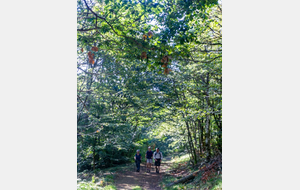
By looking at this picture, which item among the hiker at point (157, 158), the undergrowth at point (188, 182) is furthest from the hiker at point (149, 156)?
the undergrowth at point (188, 182)

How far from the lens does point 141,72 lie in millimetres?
2779

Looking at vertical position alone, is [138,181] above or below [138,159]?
below

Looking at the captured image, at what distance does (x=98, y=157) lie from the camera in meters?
3.68

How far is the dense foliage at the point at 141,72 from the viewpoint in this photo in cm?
219

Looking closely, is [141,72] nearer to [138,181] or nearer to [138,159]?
[138,181]

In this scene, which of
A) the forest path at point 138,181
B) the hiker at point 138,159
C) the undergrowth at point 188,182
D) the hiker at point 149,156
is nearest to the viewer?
the undergrowth at point 188,182

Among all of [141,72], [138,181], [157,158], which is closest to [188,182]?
[138,181]

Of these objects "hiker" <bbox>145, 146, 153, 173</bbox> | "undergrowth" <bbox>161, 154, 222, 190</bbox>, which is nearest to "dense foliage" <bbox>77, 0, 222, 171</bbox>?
"hiker" <bbox>145, 146, 153, 173</bbox>

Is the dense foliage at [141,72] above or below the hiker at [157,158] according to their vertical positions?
above

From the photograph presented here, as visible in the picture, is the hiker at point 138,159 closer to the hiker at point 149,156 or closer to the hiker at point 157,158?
the hiker at point 149,156

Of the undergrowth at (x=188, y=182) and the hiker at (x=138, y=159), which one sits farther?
the hiker at (x=138, y=159)
